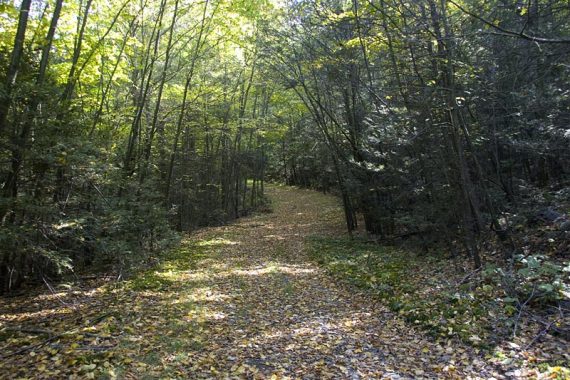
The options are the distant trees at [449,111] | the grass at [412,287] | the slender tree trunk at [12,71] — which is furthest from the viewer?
the distant trees at [449,111]

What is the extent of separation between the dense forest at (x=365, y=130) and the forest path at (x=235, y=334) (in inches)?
41.4

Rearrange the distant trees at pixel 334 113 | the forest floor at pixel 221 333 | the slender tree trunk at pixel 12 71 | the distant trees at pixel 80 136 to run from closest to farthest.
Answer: the forest floor at pixel 221 333, the slender tree trunk at pixel 12 71, the distant trees at pixel 80 136, the distant trees at pixel 334 113

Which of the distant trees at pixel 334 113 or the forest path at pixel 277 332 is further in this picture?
the distant trees at pixel 334 113

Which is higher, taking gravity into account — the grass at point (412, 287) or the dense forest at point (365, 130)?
the dense forest at point (365, 130)

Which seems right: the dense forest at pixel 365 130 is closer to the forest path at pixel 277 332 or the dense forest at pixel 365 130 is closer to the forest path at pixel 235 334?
the forest path at pixel 235 334

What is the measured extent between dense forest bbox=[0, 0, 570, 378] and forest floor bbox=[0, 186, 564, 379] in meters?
0.86

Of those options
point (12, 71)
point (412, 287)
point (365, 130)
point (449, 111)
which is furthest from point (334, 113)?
point (12, 71)

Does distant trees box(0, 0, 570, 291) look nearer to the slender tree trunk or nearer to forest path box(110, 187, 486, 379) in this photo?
the slender tree trunk

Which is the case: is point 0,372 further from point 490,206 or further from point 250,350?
point 490,206

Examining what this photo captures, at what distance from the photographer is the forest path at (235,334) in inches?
179

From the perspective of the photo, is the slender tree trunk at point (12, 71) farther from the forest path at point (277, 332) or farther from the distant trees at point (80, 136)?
the forest path at point (277, 332)

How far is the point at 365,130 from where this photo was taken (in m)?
11.1

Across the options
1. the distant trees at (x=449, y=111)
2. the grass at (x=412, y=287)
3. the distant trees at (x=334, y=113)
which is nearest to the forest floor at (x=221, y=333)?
the grass at (x=412, y=287)

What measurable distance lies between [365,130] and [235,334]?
24.0ft
